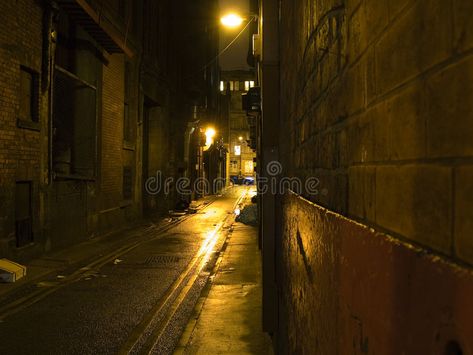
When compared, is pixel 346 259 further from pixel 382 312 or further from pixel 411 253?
pixel 411 253

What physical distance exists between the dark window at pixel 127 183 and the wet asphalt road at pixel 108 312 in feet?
26.0

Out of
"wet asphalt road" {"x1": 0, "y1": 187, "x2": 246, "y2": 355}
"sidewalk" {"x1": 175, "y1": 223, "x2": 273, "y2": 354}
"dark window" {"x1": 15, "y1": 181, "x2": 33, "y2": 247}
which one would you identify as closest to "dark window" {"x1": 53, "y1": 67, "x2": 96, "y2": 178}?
"dark window" {"x1": 15, "y1": 181, "x2": 33, "y2": 247}

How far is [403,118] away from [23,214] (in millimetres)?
11479

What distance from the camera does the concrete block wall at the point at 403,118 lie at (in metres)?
0.90

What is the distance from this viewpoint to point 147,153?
2578 cm

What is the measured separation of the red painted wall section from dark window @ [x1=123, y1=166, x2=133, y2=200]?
58.7 feet

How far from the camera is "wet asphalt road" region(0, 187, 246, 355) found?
19.2 feet

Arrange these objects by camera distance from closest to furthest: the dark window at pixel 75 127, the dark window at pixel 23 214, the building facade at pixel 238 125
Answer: the dark window at pixel 23 214 → the dark window at pixel 75 127 → the building facade at pixel 238 125

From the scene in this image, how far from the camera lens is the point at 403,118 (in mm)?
1187

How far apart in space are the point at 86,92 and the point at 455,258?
50.8ft

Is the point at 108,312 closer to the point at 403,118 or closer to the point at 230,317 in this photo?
the point at 230,317

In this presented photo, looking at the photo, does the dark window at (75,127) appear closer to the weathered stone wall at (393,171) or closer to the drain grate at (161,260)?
the drain grate at (161,260)

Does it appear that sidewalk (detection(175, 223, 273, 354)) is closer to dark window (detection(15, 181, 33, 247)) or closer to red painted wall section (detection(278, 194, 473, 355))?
red painted wall section (detection(278, 194, 473, 355))

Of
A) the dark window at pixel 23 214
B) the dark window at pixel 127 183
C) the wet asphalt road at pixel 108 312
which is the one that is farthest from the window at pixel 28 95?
the dark window at pixel 127 183
